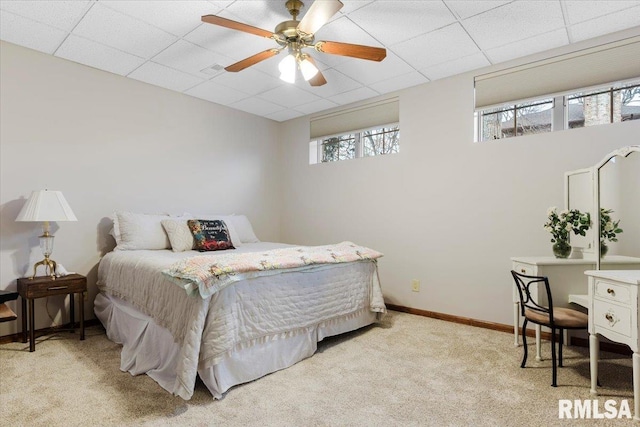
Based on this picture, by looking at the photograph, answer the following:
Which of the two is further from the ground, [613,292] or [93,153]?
[93,153]

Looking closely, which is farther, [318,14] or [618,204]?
[618,204]

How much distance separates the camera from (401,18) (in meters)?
2.58

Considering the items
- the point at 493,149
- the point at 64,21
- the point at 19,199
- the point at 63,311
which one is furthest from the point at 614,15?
the point at 63,311

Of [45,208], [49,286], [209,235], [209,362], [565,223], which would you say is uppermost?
[45,208]

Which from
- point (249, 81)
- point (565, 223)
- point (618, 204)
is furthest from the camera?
point (249, 81)

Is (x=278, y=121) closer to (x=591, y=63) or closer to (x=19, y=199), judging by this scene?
(x=19, y=199)

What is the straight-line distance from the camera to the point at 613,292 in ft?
6.43

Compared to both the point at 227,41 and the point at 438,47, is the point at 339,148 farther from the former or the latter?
the point at 227,41

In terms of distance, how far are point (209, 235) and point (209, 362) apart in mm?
1704

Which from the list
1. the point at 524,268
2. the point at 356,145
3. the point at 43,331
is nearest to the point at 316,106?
the point at 356,145

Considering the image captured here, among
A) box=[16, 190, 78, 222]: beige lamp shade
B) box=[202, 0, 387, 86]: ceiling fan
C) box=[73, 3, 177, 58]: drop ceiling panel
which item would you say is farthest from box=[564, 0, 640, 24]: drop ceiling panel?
box=[16, 190, 78, 222]: beige lamp shade

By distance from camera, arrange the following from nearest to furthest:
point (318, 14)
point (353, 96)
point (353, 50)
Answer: point (318, 14) → point (353, 50) → point (353, 96)

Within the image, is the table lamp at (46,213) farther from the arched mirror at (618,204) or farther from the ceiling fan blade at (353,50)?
the arched mirror at (618,204)

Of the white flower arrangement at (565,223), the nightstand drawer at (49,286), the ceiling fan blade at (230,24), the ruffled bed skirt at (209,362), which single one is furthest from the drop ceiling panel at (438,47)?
the nightstand drawer at (49,286)
